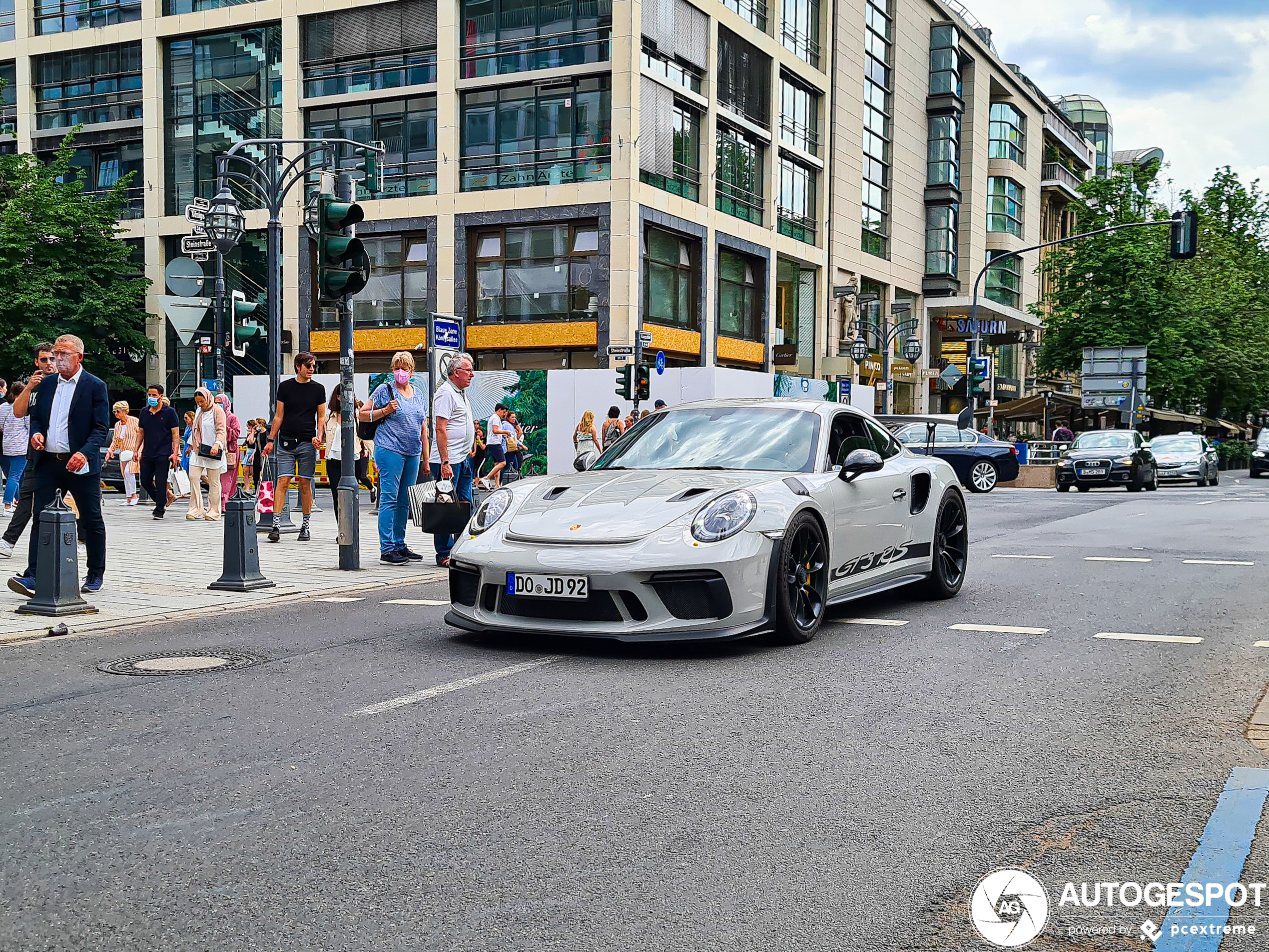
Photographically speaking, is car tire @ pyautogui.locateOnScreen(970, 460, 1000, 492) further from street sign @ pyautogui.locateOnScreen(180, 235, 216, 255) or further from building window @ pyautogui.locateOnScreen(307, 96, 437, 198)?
street sign @ pyautogui.locateOnScreen(180, 235, 216, 255)

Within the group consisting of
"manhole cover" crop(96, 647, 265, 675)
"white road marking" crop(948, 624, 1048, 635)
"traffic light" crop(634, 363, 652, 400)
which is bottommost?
"white road marking" crop(948, 624, 1048, 635)

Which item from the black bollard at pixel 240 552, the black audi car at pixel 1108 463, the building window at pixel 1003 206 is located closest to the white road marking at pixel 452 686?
the black bollard at pixel 240 552

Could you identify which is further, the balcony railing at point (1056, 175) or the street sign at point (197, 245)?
the balcony railing at point (1056, 175)

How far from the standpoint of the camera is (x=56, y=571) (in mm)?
8445

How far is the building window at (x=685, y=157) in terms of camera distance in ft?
121

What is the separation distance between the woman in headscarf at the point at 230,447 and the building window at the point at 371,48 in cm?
2026

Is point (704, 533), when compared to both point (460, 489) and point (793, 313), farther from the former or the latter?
point (793, 313)

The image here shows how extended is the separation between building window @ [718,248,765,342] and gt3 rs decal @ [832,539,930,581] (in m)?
30.8

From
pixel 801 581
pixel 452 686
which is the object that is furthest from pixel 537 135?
pixel 452 686

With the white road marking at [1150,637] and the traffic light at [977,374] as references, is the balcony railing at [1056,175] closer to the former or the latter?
the traffic light at [977,374]

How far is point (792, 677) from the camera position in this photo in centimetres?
625

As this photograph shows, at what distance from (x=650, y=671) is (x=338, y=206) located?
5864mm

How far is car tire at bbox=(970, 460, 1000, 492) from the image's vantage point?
30.0m

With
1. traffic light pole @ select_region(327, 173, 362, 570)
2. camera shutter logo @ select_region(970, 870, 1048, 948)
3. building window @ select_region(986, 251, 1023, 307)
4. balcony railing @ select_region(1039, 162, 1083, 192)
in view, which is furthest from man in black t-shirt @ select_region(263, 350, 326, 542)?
balcony railing @ select_region(1039, 162, 1083, 192)
